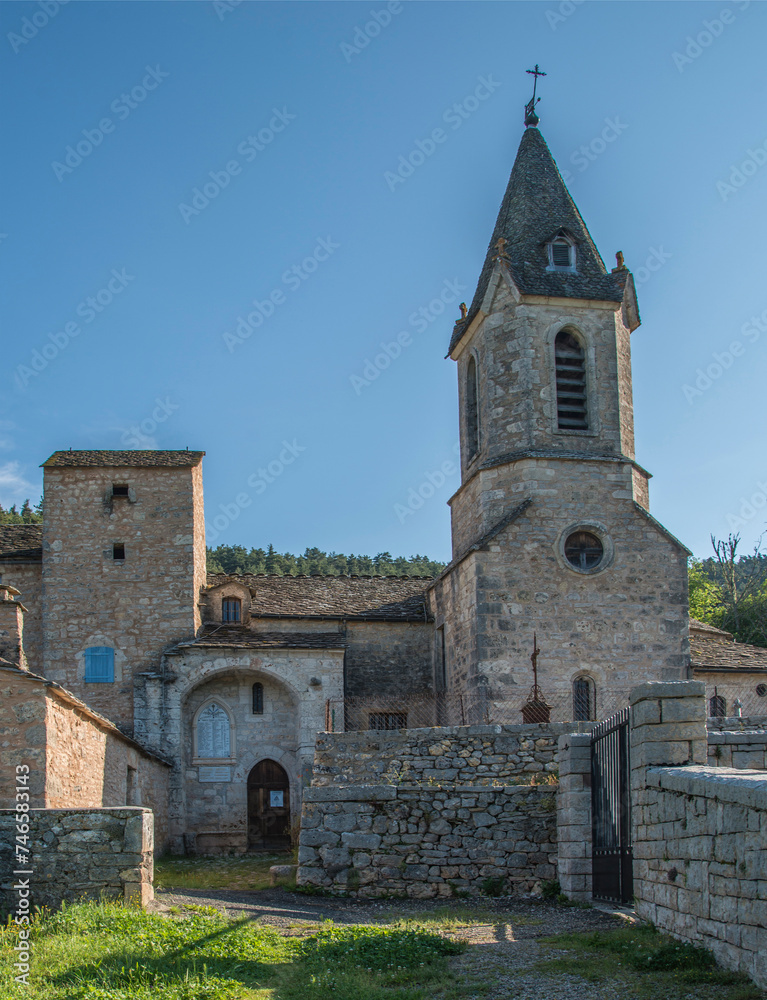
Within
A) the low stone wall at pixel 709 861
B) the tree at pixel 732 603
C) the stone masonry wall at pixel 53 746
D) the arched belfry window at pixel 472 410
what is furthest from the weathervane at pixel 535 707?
the tree at pixel 732 603

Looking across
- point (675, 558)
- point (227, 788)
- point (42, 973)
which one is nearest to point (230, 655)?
point (227, 788)

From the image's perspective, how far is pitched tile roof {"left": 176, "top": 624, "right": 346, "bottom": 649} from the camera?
893 inches

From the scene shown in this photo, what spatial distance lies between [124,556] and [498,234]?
12.7 meters

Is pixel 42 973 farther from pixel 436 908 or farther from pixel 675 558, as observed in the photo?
pixel 675 558

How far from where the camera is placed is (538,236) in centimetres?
2344

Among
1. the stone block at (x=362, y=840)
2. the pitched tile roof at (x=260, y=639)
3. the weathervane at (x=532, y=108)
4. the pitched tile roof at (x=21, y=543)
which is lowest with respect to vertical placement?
the stone block at (x=362, y=840)

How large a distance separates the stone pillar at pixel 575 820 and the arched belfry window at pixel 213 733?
44.2 feet

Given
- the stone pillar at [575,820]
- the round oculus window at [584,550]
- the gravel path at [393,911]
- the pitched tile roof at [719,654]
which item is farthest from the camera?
the pitched tile roof at [719,654]

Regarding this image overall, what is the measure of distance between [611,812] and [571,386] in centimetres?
1376

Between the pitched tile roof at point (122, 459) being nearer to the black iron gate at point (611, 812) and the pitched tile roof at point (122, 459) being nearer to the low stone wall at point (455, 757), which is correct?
the low stone wall at point (455, 757)

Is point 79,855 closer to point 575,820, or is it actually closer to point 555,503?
point 575,820

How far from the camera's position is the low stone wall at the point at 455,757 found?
14047 millimetres

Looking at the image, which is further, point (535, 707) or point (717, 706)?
point (717, 706)

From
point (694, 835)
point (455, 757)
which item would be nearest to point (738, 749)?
point (694, 835)
